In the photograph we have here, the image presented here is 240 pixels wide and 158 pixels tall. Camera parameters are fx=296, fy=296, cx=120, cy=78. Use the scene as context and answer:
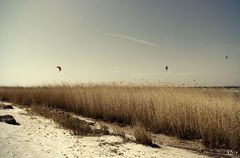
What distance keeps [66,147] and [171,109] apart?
3.79 m

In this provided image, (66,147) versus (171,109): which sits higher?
(171,109)

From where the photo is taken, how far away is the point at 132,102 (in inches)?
410

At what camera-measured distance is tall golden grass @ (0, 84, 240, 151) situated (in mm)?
6785

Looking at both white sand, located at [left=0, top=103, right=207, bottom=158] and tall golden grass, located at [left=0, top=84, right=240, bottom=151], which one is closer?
white sand, located at [left=0, top=103, right=207, bottom=158]

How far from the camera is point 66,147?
18.9 ft

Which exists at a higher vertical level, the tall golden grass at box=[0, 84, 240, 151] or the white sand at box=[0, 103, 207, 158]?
the tall golden grass at box=[0, 84, 240, 151]

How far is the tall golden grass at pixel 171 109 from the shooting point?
679 centimetres

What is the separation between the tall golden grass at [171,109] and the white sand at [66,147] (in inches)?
48.8

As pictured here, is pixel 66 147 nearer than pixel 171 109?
Yes

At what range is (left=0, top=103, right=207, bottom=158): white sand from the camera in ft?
17.2

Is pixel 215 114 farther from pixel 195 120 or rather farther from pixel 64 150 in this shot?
pixel 64 150

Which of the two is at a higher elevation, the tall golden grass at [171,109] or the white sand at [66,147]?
the tall golden grass at [171,109]

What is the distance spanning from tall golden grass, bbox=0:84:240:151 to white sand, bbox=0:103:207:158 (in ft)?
4.07

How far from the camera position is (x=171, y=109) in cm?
855
